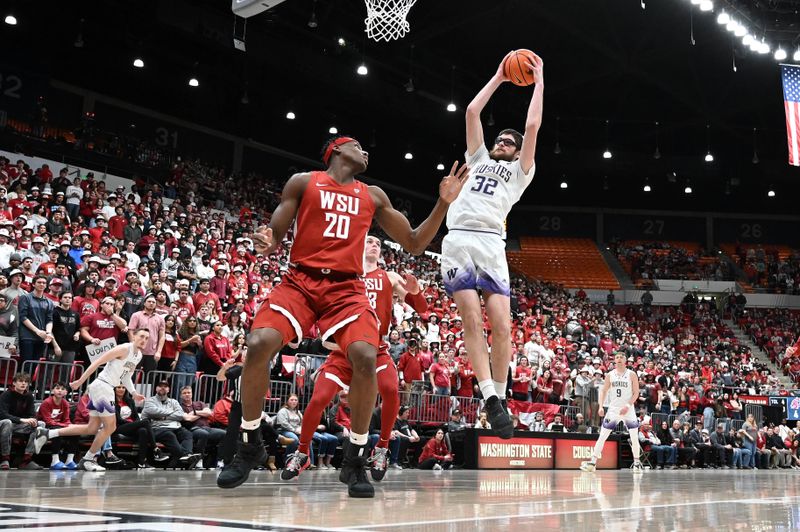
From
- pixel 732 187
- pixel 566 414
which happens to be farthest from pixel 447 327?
pixel 732 187

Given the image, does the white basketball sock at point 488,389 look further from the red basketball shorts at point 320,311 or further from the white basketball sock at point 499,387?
the red basketball shorts at point 320,311

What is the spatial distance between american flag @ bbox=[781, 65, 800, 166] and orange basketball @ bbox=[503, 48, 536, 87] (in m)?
14.4

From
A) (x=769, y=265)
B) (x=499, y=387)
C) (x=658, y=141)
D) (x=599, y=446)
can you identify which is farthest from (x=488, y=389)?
(x=769, y=265)

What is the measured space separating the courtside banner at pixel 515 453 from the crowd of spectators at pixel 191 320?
2.98ft

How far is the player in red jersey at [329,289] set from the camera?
5.11 metres

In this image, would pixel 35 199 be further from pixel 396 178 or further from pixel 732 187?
pixel 732 187

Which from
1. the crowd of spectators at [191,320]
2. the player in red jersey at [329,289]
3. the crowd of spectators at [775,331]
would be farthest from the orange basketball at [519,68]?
the crowd of spectators at [775,331]

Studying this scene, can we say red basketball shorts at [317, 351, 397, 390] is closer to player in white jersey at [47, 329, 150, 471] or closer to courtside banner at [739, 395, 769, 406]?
player in white jersey at [47, 329, 150, 471]

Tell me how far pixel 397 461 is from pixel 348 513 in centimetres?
983

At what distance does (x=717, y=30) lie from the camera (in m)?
28.5

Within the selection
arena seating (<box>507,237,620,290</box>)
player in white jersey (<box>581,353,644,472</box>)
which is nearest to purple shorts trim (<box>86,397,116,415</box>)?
player in white jersey (<box>581,353,644,472</box>)

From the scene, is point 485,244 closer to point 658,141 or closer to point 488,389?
point 488,389

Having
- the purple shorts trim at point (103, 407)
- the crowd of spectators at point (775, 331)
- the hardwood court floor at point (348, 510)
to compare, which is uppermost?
the crowd of spectators at point (775, 331)

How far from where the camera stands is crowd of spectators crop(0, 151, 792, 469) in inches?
440
